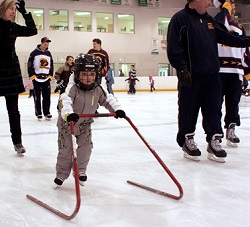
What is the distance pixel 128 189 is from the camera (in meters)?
2.44

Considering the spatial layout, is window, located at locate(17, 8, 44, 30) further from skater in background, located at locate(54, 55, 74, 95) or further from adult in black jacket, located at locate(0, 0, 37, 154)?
adult in black jacket, located at locate(0, 0, 37, 154)

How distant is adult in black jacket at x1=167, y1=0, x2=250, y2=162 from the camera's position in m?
3.14

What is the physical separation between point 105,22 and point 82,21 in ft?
4.59

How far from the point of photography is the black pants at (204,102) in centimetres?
321

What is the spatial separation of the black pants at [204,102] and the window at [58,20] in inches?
733

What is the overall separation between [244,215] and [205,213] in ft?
0.60

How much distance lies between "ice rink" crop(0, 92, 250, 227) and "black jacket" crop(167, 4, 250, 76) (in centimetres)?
77

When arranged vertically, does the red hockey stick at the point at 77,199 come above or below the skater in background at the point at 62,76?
below

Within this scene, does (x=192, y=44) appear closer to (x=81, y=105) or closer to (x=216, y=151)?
(x=216, y=151)

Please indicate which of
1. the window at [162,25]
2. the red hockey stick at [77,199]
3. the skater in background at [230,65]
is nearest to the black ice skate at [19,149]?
the red hockey stick at [77,199]

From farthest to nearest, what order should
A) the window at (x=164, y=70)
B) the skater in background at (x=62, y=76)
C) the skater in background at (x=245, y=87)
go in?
the window at (x=164, y=70) → the skater in background at (x=245, y=87) → the skater in background at (x=62, y=76)

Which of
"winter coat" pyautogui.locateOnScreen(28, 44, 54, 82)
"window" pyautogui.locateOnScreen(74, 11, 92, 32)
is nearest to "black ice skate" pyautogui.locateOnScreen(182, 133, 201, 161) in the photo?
"winter coat" pyautogui.locateOnScreen(28, 44, 54, 82)

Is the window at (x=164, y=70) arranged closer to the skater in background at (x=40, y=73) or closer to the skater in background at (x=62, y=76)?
the skater in background at (x=40, y=73)

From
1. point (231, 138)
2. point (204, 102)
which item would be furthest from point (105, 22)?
point (204, 102)
